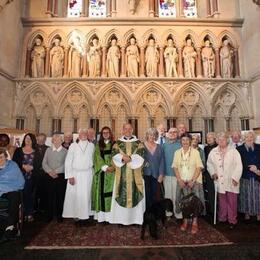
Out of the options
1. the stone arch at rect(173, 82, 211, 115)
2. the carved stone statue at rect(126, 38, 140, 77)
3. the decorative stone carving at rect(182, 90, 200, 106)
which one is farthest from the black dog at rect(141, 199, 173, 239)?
the carved stone statue at rect(126, 38, 140, 77)

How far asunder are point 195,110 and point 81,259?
6455 millimetres

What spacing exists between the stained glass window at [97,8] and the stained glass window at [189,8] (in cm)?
298

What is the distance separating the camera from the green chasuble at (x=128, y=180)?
3604mm

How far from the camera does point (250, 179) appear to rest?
3902 mm

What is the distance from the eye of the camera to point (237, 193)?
12.3ft

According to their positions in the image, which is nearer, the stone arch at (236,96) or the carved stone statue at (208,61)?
the stone arch at (236,96)

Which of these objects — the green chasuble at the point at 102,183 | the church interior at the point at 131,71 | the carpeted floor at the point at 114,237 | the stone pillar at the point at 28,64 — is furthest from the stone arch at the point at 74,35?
the carpeted floor at the point at 114,237

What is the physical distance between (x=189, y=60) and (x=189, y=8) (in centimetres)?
233

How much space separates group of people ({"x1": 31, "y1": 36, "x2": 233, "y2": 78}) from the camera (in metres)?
7.87

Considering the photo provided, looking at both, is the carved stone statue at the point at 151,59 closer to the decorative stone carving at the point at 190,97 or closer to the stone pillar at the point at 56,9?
the decorative stone carving at the point at 190,97

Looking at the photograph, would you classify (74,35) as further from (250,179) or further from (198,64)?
(250,179)

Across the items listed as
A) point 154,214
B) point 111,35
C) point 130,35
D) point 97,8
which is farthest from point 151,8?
point 154,214

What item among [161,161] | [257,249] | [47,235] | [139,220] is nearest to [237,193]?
[257,249]

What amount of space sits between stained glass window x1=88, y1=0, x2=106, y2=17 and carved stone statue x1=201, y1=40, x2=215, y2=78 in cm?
383
